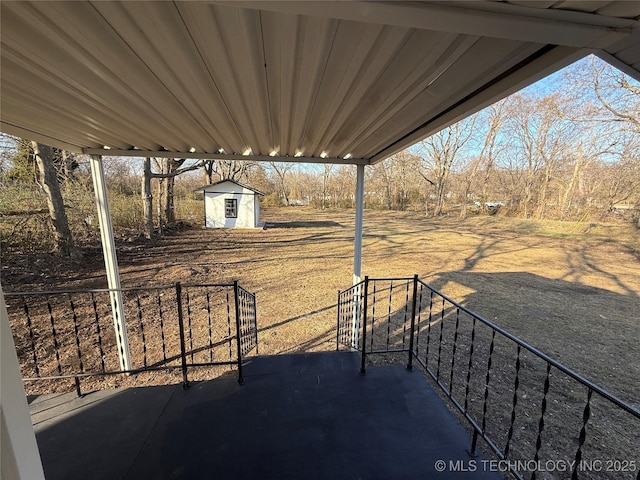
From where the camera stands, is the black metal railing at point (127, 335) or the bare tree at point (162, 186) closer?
the black metal railing at point (127, 335)

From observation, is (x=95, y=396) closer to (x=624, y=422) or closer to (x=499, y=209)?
(x=624, y=422)

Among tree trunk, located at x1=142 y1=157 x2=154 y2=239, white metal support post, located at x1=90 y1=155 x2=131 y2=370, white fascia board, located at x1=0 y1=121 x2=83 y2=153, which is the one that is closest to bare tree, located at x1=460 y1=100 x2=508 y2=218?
tree trunk, located at x1=142 y1=157 x2=154 y2=239

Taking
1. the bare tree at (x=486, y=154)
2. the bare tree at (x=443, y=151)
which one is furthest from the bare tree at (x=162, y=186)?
the bare tree at (x=486, y=154)

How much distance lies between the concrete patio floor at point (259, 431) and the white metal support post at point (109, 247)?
901 mm

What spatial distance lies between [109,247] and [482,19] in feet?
12.4

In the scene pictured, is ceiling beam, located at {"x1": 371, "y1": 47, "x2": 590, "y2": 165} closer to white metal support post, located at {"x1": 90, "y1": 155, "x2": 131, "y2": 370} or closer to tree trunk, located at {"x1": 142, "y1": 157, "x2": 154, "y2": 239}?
white metal support post, located at {"x1": 90, "y1": 155, "x2": 131, "y2": 370}

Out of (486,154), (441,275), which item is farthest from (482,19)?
(486,154)

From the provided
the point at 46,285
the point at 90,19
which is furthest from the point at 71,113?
the point at 46,285

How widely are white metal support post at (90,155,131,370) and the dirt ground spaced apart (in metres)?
1.92

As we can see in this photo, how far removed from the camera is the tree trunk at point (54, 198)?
6.20 m

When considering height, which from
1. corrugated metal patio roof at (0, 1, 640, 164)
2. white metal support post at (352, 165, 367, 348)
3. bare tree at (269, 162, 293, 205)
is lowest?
white metal support post at (352, 165, 367, 348)

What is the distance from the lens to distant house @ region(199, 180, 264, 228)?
589 inches

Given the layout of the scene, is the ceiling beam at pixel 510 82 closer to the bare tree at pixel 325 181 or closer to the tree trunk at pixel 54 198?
the tree trunk at pixel 54 198

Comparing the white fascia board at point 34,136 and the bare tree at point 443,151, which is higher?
the bare tree at point 443,151
